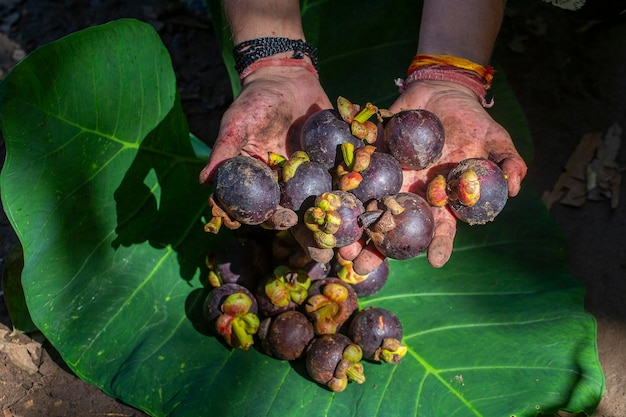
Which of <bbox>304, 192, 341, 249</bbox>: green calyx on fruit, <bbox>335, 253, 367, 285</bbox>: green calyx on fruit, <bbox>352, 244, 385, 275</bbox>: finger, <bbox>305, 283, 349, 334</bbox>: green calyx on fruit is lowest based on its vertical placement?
<bbox>305, 283, 349, 334</bbox>: green calyx on fruit

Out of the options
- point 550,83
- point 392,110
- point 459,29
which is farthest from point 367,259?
point 550,83

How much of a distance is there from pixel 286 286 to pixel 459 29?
3.92 ft

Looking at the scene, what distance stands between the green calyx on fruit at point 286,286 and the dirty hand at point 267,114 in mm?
429

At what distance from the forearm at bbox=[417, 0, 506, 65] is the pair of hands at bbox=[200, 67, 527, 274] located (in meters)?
0.17

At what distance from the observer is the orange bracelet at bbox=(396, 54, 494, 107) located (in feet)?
7.97

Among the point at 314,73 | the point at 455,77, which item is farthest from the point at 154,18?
the point at 455,77

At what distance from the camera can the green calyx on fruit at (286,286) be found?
2.28 m

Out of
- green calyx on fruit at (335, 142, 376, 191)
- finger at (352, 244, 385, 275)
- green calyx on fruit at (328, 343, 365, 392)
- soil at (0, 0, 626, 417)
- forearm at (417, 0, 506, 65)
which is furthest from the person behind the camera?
soil at (0, 0, 626, 417)

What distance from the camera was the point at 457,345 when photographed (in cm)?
247

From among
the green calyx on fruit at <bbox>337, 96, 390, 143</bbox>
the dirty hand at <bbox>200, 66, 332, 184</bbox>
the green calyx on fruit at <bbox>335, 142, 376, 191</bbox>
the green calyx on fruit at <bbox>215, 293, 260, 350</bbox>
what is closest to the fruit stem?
the green calyx on fruit at <bbox>337, 96, 390, 143</bbox>

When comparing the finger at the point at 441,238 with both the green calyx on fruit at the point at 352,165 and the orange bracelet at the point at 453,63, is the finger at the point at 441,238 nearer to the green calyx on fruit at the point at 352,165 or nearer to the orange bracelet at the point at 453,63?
the green calyx on fruit at the point at 352,165

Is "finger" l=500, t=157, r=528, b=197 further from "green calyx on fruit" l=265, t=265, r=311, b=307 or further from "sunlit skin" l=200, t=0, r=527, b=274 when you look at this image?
"green calyx on fruit" l=265, t=265, r=311, b=307

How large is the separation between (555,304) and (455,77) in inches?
38.6

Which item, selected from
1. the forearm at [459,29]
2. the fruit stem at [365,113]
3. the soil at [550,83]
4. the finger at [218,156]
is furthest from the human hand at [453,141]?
the soil at [550,83]
